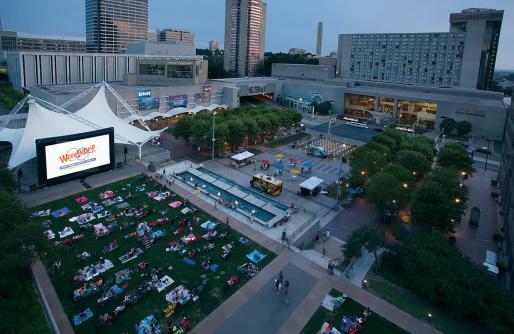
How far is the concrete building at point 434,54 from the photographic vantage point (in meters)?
111

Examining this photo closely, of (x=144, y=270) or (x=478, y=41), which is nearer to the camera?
(x=144, y=270)

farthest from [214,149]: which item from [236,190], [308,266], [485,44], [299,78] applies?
[485,44]

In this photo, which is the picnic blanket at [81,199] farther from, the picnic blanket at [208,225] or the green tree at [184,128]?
the green tree at [184,128]

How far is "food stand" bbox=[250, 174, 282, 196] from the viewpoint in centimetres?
3912

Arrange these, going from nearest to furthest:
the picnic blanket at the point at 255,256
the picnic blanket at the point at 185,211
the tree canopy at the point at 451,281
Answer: the tree canopy at the point at 451,281 → the picnic blanket at the point at 255,256 → the picnic blanket at the point at 185,211

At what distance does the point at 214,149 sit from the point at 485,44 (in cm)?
10992

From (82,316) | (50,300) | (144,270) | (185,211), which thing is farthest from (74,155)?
(82,316)

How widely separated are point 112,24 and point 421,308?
20094 centimetres

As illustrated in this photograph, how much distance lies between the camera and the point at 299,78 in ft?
377

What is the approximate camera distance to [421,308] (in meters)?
22.2

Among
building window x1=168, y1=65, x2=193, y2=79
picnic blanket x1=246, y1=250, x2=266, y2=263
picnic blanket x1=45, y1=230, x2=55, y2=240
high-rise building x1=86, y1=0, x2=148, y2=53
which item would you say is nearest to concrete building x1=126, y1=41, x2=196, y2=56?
building window x1=168, y1=65, x2=193, y2=79

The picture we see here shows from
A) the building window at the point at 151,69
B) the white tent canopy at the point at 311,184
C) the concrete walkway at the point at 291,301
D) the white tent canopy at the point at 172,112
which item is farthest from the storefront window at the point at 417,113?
the concrete walkway at the point at 291,301

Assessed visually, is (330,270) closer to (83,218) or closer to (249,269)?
(249,269)

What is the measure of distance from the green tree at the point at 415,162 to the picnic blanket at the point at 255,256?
80.1ft
